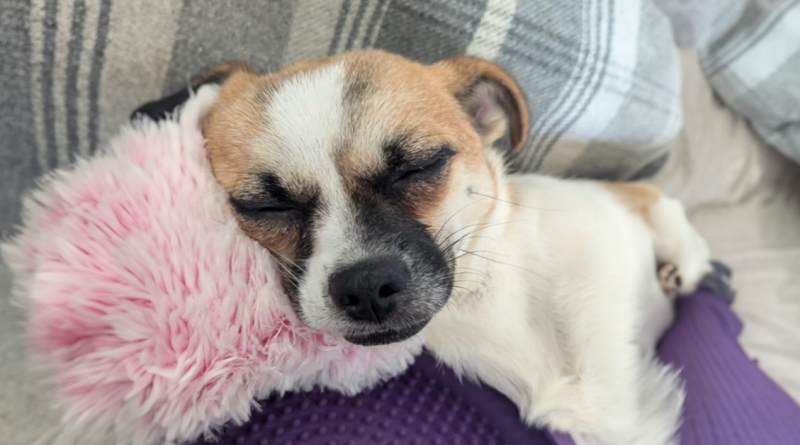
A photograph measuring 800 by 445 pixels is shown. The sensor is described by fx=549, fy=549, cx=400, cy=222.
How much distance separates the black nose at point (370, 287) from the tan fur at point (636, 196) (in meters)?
0.71

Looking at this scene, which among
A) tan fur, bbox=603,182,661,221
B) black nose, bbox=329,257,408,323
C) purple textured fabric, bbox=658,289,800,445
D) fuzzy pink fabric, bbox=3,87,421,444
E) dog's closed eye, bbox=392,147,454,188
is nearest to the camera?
fuzzy pink fabric, bbox=3,87,421,444

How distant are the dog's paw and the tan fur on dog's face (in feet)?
2.31

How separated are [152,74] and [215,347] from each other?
0.67m

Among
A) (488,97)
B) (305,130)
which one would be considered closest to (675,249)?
(488,97)

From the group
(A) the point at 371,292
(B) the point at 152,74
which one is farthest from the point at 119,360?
(B) the point at 152,74

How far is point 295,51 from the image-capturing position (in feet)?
3.82

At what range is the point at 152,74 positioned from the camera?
1.11 metres

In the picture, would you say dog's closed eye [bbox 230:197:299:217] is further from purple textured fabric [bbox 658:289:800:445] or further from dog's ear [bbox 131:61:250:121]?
purple textured fabric [bbox 658:289:800:445]

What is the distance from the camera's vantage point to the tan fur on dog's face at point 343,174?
0.82 meters

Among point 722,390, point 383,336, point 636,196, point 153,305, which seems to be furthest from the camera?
point 636,196

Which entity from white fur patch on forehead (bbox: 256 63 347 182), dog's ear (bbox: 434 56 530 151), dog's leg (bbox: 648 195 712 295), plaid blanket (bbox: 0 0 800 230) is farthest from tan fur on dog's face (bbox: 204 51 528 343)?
dog's leg (bbox: 648 195 712 295)

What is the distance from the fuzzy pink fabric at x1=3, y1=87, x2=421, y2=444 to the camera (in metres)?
0.67

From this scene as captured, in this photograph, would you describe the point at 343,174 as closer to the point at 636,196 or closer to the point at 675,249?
the point at 636,196

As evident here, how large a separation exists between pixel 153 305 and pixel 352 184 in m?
0.33
